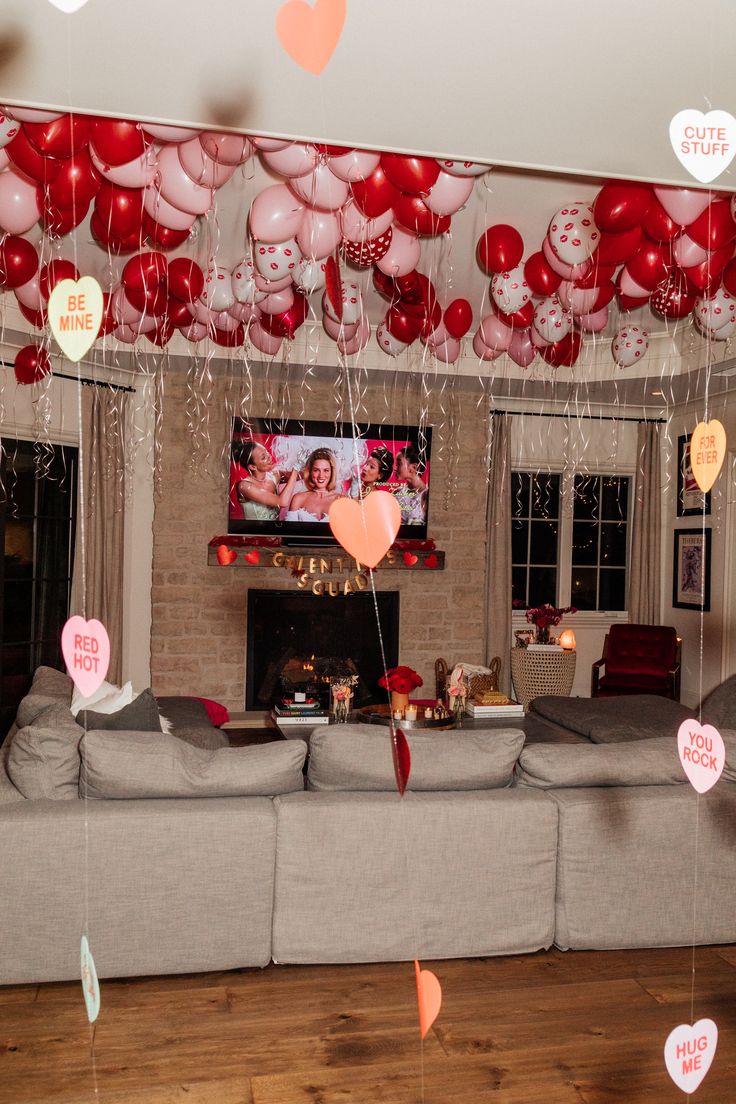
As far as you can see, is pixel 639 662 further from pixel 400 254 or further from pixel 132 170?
pixel 132 170

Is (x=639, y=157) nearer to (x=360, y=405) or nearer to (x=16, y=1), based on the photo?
(x=16, y=1)

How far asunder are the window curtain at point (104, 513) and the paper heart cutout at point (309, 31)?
4.72m

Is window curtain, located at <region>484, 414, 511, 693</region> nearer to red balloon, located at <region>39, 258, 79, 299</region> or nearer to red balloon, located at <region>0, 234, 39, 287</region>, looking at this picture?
red balloon, located at <region>39, 258, 79, 299</region>

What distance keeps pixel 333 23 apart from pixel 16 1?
41.8 inches

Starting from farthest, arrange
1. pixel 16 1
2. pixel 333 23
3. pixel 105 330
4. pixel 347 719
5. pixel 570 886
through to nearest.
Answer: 1. pixel 347 719
2. pixel 105 330
3. pixel 570 886
4. pixel 16 1
5. pixel 333 23

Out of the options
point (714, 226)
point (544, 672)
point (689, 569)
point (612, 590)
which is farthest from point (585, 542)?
point (714, 226)

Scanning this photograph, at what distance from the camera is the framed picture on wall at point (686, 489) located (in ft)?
24.0

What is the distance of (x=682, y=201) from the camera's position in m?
3.48

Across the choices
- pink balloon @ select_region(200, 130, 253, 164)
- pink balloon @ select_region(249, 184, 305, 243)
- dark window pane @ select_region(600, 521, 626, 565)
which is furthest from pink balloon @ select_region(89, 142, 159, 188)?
dark window pane @ select_region(600, 521, 626, 565)

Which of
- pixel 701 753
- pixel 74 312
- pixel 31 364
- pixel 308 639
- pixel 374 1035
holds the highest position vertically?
pixel 31 364

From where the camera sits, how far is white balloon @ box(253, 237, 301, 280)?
151 inches

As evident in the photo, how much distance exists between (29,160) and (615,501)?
6.04 m

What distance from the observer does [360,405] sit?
7133 millimetres

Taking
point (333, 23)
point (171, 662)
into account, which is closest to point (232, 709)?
point (171, 662)
